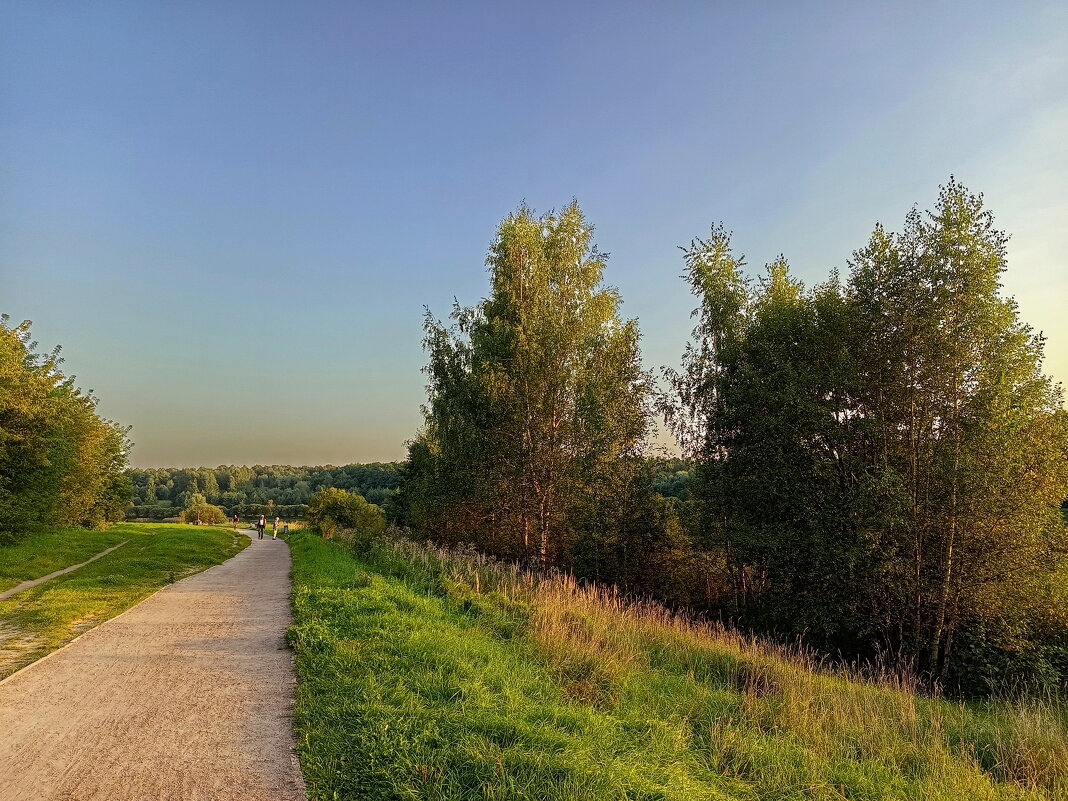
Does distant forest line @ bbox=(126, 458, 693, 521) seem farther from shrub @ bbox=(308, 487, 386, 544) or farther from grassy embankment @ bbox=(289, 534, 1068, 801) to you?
grassy embankment @ bbox=(289, 534, 1068, 801)

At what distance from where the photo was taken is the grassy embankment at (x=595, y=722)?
411 cm

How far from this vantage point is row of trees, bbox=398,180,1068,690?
12.2m

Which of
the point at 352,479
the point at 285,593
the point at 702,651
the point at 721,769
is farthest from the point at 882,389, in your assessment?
the point at 352,479

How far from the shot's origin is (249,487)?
133125 mm

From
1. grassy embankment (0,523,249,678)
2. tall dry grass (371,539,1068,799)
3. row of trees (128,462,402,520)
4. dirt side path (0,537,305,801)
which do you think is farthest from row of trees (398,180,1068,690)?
row of trees (128,462,402,520)

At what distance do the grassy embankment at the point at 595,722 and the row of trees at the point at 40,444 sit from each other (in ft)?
56.8

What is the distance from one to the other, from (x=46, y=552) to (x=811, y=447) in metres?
24.4

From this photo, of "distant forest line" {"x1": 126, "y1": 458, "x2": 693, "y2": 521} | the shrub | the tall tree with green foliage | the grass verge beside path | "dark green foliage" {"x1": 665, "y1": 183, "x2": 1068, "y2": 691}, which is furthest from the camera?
"distant forest line" {"x1": 126, "y1": 458, "x2": 693, "y2": 521}

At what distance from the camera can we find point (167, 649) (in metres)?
7.57

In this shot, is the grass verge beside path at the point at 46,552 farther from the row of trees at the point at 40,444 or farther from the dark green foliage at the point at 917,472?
the dark green foliage at the point at 917,472

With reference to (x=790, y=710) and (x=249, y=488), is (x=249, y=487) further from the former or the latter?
(x=790, y=710)

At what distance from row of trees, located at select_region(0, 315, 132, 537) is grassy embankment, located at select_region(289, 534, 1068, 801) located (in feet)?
56.8

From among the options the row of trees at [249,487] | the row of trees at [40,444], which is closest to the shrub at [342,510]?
the row of trees at [40,444]

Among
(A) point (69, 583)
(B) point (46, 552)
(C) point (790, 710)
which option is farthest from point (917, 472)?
(B) point (46, 552)
